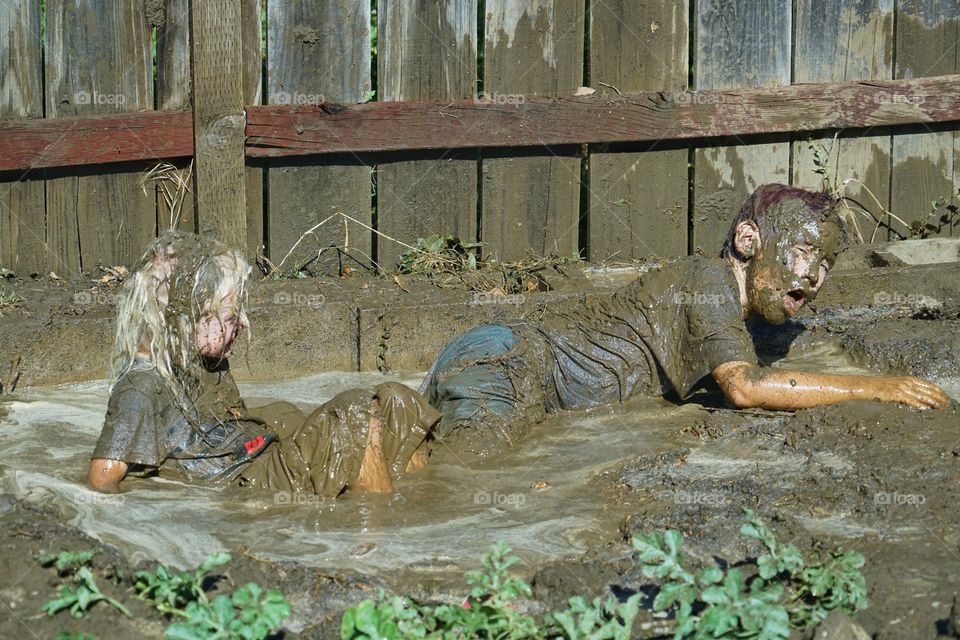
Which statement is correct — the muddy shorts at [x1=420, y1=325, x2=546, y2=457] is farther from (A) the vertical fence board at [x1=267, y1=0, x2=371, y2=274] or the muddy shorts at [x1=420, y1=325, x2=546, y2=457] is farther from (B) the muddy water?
(A) the vertical fence board at [x1=267, y1=0, x2=371, y2=274]

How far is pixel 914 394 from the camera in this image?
5949 millimetres

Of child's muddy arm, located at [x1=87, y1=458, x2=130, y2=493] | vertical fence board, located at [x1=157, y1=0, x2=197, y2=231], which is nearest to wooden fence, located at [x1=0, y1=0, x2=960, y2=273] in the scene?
vertical fence board, located at [x1=157, y1=0, x2=197, y2=231]

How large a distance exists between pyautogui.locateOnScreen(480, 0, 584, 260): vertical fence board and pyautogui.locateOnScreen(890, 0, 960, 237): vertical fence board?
214cm

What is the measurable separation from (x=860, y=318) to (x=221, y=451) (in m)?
4.02

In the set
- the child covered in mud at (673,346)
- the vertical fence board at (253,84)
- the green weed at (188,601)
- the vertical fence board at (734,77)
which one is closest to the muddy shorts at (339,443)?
the child covered in mud at (673,346)

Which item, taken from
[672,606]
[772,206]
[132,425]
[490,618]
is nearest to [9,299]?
[132,425]

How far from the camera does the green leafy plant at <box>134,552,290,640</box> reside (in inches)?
140

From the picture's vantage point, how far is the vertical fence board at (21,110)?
719cm

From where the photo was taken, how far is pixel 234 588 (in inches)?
161

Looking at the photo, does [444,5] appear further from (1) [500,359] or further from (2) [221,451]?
(2) [221,451]

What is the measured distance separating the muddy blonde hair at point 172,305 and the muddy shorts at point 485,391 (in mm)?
1198

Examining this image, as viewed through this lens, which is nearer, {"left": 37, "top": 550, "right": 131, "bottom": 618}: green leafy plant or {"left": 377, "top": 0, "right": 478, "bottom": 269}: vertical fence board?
{"left": 37, "top": 550, "right": 131, "bottom": 618}: green leafy plant

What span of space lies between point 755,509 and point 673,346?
1.72m

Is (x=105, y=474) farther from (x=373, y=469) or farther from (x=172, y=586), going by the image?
(x=172, y=586)
